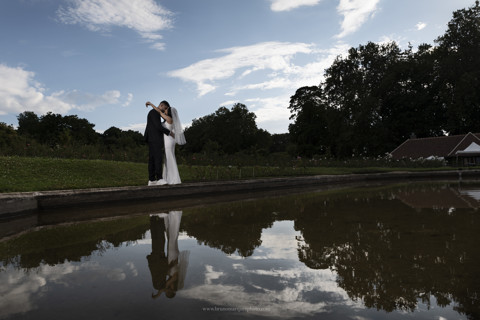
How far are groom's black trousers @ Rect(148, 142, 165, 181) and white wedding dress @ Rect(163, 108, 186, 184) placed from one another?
0.90 feet

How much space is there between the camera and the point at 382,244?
4.75 meters

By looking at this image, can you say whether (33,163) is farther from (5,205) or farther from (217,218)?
(217,218)

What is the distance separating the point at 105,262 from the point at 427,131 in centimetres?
5552

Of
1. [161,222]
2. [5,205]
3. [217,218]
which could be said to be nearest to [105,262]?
[161,222]

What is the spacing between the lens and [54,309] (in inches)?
107

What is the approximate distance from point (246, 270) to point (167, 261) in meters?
1.02

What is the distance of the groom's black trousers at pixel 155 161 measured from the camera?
11391 mm

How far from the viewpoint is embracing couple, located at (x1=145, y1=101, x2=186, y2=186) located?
11375mm

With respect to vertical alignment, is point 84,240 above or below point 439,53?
below

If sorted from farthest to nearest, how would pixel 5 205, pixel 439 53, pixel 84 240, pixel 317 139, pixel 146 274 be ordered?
1. pixel 317 139
2. pixel 439 53
3. pixel 5 205
4. pixel 84 240
5. pixel 146 274

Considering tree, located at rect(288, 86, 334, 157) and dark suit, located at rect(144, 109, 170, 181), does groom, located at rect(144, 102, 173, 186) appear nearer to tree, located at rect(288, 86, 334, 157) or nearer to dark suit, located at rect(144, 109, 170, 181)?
dark suit, located at rect(144, 109, 170, 181)

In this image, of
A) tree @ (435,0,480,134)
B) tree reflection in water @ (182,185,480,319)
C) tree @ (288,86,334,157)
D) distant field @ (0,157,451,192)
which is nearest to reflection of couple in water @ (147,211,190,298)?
tree reflection in water @ (182,185,480,319)

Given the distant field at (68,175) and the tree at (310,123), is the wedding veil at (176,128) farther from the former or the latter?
the tree at (310,123)

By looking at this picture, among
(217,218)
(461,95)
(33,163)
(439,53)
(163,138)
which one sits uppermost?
(439,53)
